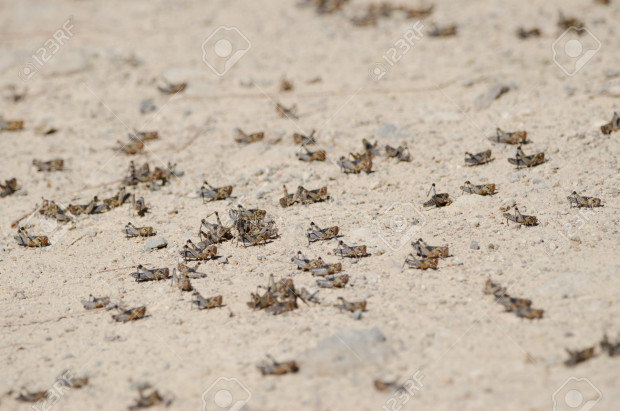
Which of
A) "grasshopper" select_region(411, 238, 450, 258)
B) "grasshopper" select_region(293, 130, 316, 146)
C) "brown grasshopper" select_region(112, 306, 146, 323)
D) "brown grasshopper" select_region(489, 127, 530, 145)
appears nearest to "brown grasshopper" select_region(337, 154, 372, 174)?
"grasshopper" select_region(293, 130, 316, 146)

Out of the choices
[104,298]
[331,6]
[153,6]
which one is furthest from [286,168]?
[153,6]

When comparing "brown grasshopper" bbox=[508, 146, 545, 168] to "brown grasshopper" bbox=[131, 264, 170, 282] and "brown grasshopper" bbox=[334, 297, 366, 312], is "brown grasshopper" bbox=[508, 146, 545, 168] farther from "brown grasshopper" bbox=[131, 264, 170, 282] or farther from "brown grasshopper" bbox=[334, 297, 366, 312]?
"brown grasshopper" bbox=[131, 264, 170, 282]

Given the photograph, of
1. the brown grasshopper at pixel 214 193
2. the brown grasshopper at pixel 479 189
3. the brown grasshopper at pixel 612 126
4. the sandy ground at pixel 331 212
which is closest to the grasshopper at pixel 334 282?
the sandy ground at pixel 331 212

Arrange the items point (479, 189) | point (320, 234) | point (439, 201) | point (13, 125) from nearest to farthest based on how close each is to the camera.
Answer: point (320, 234)
point (439, 201)
point (479, 189)
point (13, 125)

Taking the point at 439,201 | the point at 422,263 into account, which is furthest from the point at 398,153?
the point at 422,263

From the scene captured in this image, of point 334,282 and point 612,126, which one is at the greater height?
point 612,126

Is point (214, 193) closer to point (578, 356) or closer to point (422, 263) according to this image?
point (422, 263)

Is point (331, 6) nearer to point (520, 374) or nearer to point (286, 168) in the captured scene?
point (286, 168)
